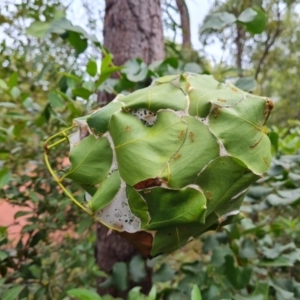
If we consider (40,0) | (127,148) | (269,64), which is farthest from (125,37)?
(269,64)

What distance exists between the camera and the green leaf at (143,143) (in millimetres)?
325

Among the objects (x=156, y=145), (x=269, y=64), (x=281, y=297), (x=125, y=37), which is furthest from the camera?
(x=269, y=64)

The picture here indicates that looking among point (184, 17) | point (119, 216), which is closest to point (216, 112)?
point (119, 216)

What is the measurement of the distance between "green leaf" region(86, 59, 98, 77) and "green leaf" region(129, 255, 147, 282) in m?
0.35

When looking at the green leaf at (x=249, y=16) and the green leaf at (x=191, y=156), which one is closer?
the green leaf at (x=191, y=156)

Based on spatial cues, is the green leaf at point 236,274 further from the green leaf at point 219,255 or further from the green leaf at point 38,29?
the green leaf at point 38,29

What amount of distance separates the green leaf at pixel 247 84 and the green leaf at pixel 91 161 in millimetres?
368

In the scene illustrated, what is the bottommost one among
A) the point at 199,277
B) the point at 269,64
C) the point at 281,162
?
the point at 269,64

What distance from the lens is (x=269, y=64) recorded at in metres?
4.05

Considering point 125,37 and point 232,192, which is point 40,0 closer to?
point 125,37

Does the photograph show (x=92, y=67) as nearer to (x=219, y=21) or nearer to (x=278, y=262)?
(x=219, y=21)

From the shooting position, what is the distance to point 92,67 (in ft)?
2.02

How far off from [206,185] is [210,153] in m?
0.03

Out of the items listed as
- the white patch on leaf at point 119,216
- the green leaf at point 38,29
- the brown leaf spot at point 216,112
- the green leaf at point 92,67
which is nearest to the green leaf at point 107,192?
the white patch on leaf at point 119,216
